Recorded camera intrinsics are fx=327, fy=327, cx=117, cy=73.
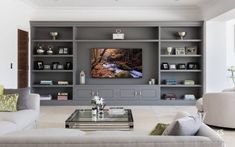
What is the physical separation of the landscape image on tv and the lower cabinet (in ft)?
1.39

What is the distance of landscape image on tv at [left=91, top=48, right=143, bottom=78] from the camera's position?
31.2ft

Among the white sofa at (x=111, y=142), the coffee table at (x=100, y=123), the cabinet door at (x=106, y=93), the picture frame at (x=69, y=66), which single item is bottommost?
the coffee table at (x=100, y=123)

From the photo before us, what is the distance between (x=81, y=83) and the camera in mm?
9445

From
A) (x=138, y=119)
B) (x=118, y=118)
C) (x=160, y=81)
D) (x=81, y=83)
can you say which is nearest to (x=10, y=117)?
(x=118, y=118)

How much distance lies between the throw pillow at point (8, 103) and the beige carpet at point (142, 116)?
103 centimetres

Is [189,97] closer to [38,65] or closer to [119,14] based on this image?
[119,14]

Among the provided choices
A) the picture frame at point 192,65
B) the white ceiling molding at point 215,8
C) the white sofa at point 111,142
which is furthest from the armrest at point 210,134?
the picture frame at point 192,65

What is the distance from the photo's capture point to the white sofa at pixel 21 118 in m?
4.07

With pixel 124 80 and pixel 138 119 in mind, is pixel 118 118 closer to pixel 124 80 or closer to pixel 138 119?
pixel 138 119

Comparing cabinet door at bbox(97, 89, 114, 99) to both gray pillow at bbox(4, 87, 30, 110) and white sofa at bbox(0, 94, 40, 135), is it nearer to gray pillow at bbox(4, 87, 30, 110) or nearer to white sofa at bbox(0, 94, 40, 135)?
white sofa at bbox(0, 94, 40, 135)

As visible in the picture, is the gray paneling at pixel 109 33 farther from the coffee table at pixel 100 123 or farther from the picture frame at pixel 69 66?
the coffee table at pixel 100 123

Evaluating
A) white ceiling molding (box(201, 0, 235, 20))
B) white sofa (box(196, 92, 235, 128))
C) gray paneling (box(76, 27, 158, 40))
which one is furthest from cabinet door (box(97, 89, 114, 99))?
white sofa (box(196, 92, 235, 128))

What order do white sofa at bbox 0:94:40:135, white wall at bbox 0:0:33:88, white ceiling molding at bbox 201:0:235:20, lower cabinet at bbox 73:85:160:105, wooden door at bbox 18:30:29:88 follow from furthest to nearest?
lower cabinet at bbox 73:85:160:105
wooden door at bbox 18:30:29:88
white ceiling molding at bbox 201:0:235:20
white wall at bbox 0:0:33:88
white sofa at bbox 0:94:40:135

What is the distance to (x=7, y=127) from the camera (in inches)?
158
